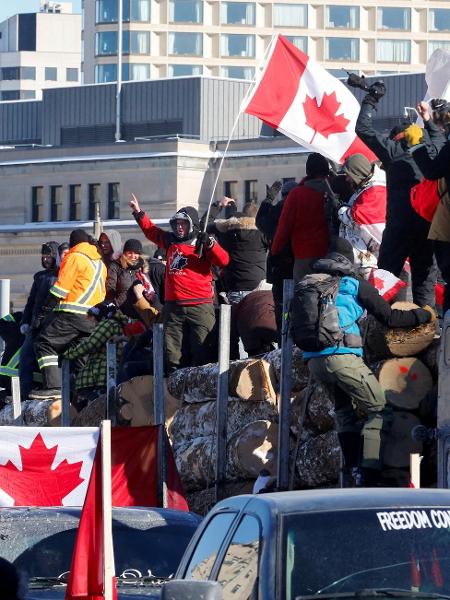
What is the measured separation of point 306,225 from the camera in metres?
14.4

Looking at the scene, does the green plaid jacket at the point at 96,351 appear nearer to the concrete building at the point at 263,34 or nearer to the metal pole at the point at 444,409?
the metal pole at the point at 444,409

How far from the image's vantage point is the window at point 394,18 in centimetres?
15100

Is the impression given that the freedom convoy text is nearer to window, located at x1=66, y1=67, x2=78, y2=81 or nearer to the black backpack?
the black backpack

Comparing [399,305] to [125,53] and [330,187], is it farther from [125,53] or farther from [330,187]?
[125,53]

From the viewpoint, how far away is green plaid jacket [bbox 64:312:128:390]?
17.8 meters

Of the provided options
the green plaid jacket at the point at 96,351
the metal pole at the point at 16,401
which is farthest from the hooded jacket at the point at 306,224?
the metal pole at the point at 16,401

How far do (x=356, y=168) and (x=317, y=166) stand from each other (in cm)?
61

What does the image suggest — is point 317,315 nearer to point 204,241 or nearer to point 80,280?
point 204,241

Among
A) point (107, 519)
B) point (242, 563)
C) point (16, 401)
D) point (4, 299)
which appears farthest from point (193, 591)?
point (4, 299)

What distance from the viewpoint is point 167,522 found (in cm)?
1029

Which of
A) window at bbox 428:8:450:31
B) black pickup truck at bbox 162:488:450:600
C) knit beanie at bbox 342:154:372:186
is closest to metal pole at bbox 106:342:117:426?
knit beanie at bbox 342:154:372:186

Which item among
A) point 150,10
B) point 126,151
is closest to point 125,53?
point 150,10

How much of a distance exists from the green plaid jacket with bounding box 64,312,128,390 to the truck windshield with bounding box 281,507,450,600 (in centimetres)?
1075

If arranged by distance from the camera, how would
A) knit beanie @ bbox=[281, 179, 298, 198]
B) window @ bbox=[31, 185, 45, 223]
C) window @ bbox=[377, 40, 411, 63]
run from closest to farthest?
knit beanie @ bbox=[281, 179, 298, 198]
window @ bbox=[31, 185, 45, 223]
window @ bbox=[377, 40, 411, 63]
